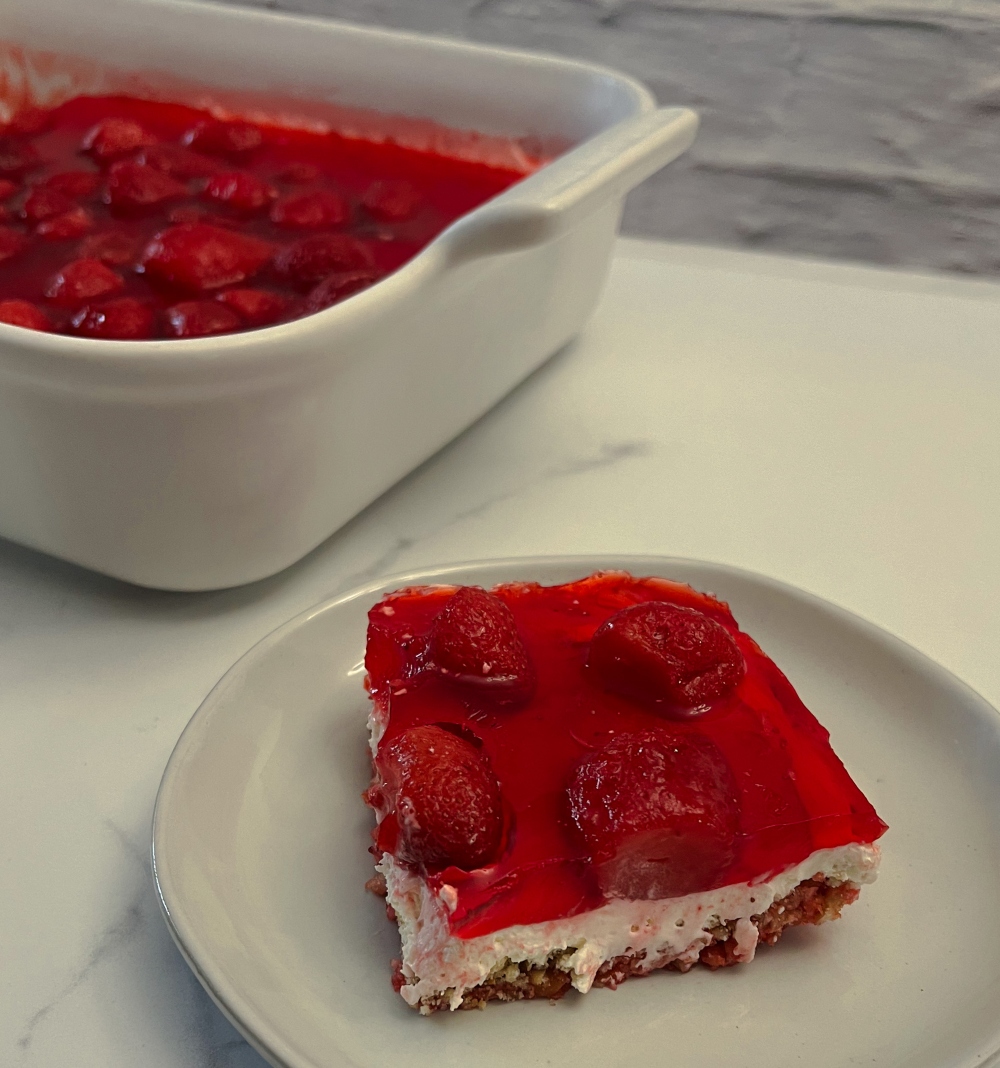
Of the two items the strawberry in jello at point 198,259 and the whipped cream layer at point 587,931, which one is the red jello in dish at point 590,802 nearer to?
the whipped cream layer at point 587,931

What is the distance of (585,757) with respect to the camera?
689 mm

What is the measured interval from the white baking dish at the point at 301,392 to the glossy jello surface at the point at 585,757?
16cm

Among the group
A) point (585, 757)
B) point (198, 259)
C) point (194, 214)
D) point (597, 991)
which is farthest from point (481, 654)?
point (194, 214)

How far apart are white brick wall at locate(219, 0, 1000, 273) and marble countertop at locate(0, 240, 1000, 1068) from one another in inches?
17.4

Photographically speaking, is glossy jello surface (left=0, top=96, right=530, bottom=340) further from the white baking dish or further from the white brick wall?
the white brick wall

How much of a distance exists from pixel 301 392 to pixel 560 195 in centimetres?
23

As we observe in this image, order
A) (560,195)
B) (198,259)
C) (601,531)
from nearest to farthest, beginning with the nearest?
(560,195), (198,259), (601,531)

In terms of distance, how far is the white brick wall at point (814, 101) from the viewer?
5.98 feet

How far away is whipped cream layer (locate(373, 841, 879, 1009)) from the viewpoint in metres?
0.64

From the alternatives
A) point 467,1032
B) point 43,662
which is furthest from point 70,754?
point 467,1032

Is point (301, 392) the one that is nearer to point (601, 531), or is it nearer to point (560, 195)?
point (560, 195)

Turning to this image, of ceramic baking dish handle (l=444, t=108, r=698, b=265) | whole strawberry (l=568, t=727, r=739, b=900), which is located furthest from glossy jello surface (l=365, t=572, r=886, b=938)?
→ ceramic baking dish handle (l=444, t=108, r=698, b=265)

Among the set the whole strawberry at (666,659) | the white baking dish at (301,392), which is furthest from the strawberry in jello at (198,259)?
the whole strawberry at (666,659)

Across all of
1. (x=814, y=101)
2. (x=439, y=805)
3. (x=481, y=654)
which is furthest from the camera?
(x=814, y=101)
